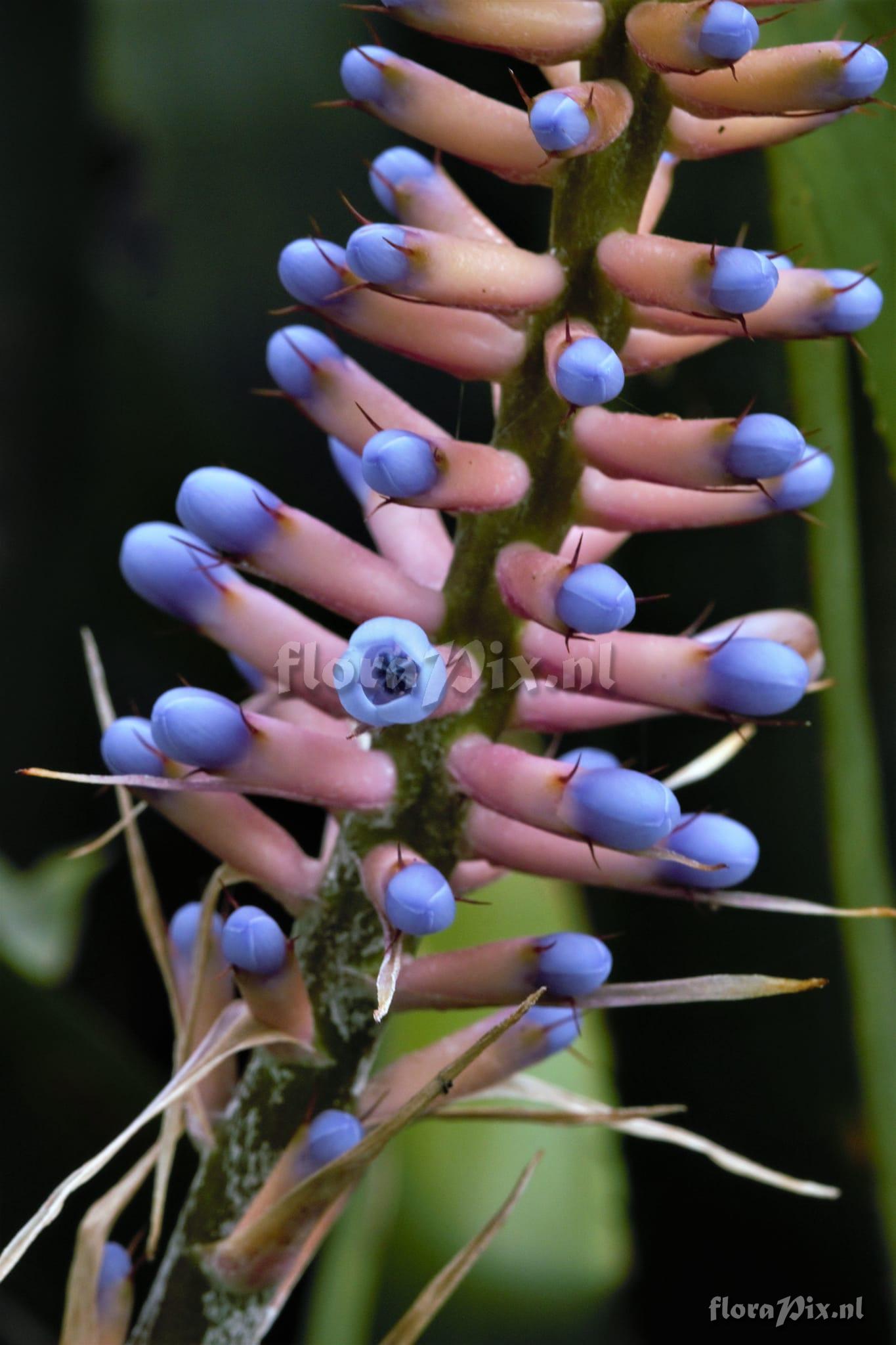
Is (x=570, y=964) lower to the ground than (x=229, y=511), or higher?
lower

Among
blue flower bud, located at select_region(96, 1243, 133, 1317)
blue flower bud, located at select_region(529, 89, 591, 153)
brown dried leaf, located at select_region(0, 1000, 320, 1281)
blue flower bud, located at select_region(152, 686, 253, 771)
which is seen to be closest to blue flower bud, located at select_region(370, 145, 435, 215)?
blue flower bud, located at select_region(529, 89, 591, 153)

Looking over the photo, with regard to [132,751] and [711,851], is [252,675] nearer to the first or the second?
[132,751]

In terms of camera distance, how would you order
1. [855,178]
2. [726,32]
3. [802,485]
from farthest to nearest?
[855,178] → [802,485] → [726,32]

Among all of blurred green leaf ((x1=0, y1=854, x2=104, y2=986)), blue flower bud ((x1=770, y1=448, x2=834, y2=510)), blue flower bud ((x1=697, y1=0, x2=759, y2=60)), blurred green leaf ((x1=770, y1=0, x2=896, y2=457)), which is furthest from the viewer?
blurred green leaf ((x1=0, y1=854, x2=104, y2=986))

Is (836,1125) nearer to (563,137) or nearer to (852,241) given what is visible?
(852,241)

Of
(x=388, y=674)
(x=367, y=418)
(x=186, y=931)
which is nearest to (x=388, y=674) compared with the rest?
(x=388, y=674)

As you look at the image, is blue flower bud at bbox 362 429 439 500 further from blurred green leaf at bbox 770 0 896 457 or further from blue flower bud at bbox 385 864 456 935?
blurred green leaf at bbox 770 0 896 457
